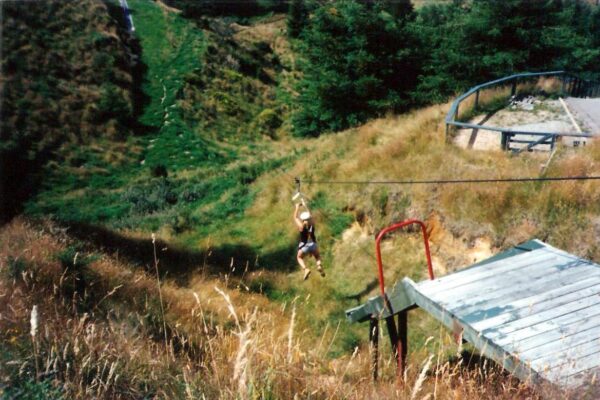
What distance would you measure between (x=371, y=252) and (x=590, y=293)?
644cm

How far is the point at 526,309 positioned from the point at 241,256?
9.32 meters

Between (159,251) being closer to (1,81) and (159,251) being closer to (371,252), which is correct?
(371,252)

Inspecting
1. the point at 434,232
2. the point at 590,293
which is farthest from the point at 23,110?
the point at 590,293

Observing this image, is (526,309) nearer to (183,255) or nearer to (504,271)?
(504,271)

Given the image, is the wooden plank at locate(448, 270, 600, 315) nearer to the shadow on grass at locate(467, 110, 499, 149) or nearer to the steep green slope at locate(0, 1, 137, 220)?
the shadow on grass at locate(467, 110, 499, 149)

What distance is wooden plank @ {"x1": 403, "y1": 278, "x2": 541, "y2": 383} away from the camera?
11.1 feet

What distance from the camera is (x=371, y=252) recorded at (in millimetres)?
10750

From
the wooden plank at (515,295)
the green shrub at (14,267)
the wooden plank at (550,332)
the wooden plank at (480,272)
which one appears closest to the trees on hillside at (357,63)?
the wooden plank at (480,272)

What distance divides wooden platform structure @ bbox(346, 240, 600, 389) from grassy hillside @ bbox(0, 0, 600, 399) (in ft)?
0.88

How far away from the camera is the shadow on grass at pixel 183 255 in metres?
11.0

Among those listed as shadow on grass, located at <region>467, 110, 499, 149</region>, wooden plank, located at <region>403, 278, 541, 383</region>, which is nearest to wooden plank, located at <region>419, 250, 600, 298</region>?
wooden plank, located at <region>403, 278, 541, 383</region>

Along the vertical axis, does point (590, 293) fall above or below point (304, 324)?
above

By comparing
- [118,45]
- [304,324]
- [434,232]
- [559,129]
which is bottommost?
[304,324]

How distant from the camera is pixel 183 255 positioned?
12.6 m
